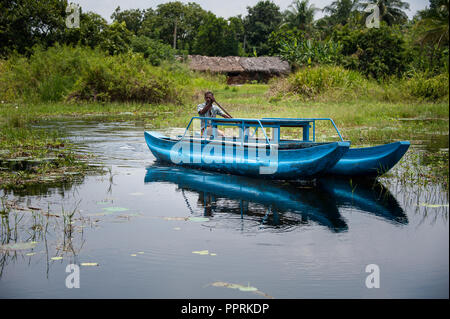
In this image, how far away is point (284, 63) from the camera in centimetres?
4547

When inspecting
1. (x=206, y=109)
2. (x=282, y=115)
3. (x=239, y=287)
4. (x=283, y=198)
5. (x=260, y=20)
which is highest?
(x=260, y=20)

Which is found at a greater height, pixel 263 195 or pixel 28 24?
pixel 28 24

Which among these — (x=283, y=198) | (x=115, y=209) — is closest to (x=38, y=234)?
(x=115, y=209)

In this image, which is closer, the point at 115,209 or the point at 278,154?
the point at 115,209

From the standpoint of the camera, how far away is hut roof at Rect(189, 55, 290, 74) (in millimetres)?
45188

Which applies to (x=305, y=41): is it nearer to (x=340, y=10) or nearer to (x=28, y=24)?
(x=28, y=24)

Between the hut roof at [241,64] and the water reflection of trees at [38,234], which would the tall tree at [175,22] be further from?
the water reflection of trees at [38,234]

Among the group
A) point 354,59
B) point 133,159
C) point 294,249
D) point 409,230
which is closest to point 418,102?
point 354,59

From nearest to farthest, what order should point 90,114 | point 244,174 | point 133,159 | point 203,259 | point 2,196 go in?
point 203,259
point 2,196
point 244,174
point 133,159
point 90,114

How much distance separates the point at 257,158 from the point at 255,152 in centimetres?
12

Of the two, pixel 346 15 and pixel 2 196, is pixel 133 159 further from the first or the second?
pixel 346 15

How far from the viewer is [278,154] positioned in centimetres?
881
